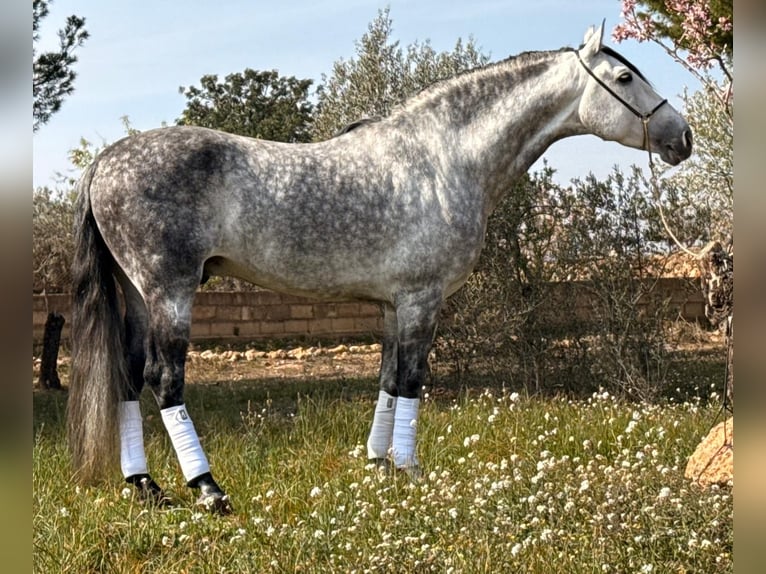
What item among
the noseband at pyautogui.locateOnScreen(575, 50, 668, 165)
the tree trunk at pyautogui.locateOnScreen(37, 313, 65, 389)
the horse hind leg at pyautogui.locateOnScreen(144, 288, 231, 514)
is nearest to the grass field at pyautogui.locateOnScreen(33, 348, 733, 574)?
the horse hind leg at pyautogui.locateOnScreen(144, 288, 231, 514)

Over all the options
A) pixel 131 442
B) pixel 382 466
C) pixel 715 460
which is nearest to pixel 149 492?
pixel 131 442

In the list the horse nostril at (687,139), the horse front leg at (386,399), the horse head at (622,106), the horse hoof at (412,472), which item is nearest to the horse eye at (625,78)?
the horse head at (622,106)

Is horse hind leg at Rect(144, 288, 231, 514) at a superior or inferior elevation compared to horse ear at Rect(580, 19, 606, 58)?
inferior

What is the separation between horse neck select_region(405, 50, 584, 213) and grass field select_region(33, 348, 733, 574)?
5.13 ft

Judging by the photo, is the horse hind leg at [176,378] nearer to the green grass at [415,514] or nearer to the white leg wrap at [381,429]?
the green grass at [415,514]

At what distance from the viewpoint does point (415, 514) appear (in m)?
3.98

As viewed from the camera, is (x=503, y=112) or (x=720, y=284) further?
(x=503, y=112)

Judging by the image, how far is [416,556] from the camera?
3.58 meters

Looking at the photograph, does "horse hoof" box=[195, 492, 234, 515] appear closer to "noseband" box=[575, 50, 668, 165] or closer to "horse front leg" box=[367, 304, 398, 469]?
"horse front leg" box=[367, 304, 398, 469]

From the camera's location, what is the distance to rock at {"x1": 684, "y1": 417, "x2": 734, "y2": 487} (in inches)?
184

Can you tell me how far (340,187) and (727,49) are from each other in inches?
290

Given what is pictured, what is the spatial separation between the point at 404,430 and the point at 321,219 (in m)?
1.17

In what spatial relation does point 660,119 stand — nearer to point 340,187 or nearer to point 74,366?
point 340,187

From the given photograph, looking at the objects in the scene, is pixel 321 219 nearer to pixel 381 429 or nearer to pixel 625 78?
pixel 381 429
